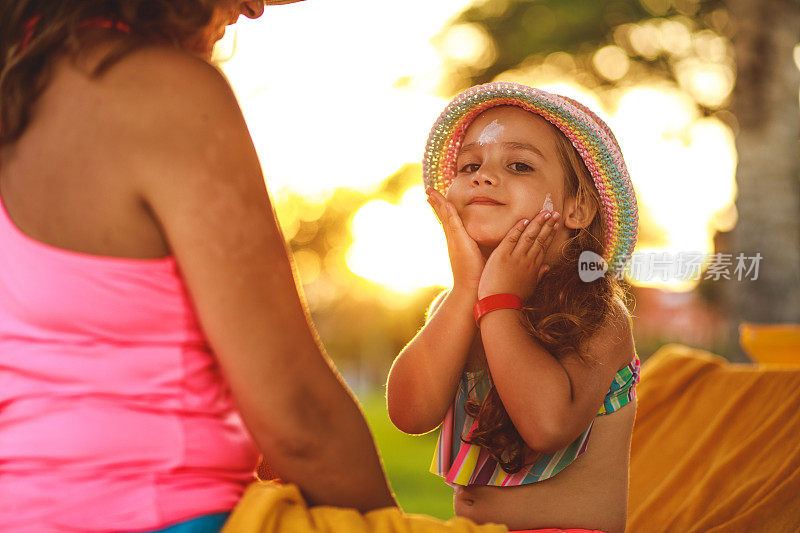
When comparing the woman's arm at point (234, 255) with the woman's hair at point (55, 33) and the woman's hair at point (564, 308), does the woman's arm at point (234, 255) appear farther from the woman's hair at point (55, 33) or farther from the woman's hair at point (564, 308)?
the woman's hair at point (564, 308)

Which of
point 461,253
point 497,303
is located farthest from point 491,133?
point 497,303

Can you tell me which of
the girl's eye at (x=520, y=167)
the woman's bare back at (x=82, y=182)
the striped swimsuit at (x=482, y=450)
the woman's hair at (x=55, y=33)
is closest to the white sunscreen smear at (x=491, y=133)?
the girl's eye at (x=520, y=167)

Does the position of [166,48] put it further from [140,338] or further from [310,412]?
[310,412]

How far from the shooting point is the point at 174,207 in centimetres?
128

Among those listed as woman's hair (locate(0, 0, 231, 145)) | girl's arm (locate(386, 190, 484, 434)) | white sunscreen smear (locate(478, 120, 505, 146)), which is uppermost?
woman's hair (locate(0, 0, 231, 145))

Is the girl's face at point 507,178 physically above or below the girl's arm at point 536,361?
above

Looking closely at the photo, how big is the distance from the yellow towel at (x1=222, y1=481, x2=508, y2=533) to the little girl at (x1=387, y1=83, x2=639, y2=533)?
0.66 meters

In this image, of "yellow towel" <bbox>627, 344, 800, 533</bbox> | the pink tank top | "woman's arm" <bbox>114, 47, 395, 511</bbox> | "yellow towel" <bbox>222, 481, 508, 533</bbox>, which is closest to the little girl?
"yellow towel" <bbox>627, 344, 800, 533</bbox>

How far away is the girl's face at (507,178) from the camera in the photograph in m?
2.25

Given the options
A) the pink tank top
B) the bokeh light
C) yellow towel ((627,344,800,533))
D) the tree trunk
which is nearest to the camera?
the pink tank top

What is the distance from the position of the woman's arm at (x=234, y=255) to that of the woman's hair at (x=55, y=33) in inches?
3.4

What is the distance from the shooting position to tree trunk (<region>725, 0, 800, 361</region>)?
22.7 ft

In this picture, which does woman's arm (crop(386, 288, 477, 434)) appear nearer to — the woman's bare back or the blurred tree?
the woman's bare back

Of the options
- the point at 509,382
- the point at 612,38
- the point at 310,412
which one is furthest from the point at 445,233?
the point at 612,38
